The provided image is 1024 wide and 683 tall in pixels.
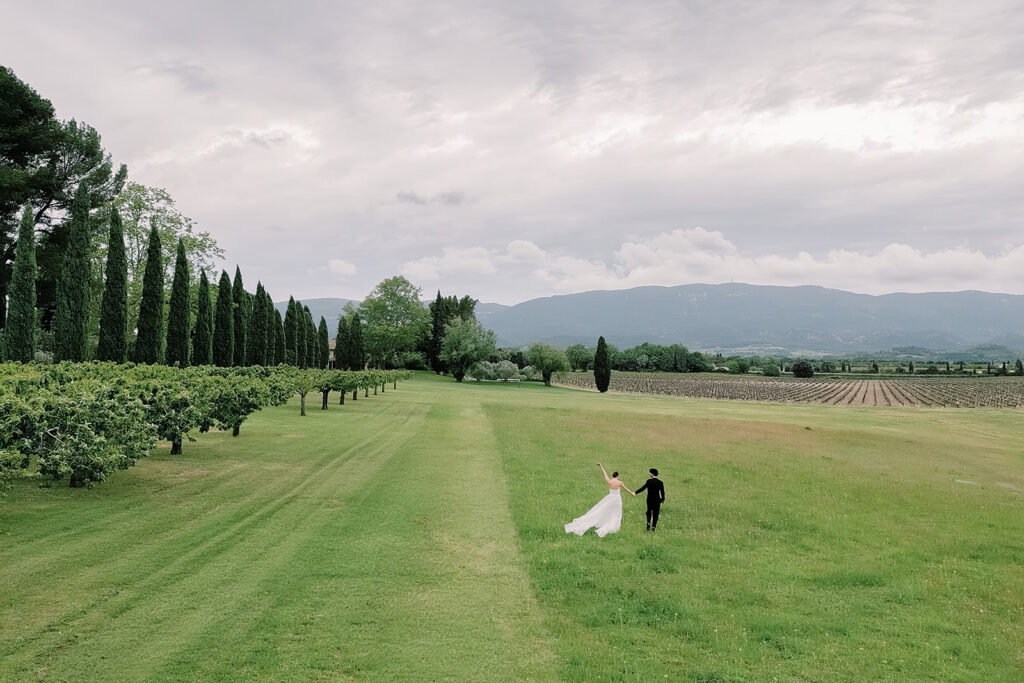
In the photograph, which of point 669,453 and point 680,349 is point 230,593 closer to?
point 669,453

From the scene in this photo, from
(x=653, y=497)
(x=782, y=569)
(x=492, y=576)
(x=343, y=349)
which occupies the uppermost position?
(x=343, y=349)

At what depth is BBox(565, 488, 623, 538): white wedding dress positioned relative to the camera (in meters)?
13.7

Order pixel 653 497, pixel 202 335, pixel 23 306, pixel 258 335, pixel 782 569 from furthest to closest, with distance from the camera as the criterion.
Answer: pixel 258 335, pixel 202 335, pixel 23 306, pixel 653 497, pixel 782 569

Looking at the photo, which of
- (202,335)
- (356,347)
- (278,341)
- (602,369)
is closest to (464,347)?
(356,347)

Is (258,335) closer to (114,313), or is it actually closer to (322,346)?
(114,313)

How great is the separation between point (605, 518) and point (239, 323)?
5680cm

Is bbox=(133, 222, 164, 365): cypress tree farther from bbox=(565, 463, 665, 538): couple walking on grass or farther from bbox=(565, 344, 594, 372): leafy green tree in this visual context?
bbox=(565, 344, 594, 372): leafy green tree

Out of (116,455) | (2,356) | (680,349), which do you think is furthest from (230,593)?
(680,349)

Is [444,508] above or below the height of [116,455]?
below

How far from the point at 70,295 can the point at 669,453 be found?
3773 cm

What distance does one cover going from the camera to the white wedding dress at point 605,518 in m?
13.7

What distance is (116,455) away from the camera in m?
13.0

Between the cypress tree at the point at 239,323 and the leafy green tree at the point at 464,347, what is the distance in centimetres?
3743

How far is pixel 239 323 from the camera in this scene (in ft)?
201
